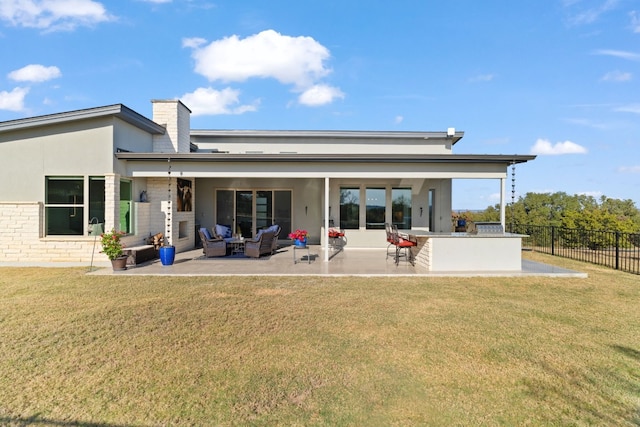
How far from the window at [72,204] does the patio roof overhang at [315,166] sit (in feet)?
3.76

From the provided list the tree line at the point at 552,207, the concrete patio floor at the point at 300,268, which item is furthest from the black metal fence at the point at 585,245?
the tree line at the point at 552,207

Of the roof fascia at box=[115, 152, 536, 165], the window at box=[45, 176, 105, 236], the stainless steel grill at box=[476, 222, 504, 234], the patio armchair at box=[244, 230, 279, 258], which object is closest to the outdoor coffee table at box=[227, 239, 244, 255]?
the patio armchair at box=[244, 230, 279, 258]

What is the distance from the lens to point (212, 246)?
10.6 meters

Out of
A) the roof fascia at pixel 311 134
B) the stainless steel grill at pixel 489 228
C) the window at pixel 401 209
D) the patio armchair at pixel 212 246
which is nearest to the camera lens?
the stainless steel grill at pixel 489 228

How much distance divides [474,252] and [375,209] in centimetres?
511

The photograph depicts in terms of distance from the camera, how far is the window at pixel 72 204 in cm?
969

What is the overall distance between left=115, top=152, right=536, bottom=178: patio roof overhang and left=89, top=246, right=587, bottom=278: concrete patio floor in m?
2.60

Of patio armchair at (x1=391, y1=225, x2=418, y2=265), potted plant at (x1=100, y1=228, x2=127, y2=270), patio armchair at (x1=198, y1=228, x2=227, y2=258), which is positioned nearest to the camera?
potted plant at (x1=100, y1=228, x2=127, y2=270)

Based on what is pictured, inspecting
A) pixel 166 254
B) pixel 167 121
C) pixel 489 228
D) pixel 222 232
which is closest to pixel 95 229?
pixel 166 254

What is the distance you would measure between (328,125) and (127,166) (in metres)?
9.60

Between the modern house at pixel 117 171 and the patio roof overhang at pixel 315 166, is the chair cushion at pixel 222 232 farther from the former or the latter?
the patio roof overhang at pixel 315 166

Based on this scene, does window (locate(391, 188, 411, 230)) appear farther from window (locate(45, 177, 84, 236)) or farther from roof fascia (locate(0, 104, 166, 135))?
window (locate(45, 177, 84, 236))

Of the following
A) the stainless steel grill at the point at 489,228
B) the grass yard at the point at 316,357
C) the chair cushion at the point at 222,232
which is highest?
the stainless steel grill at the point at 489,228

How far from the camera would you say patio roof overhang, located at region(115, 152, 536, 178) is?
32.4 ft
